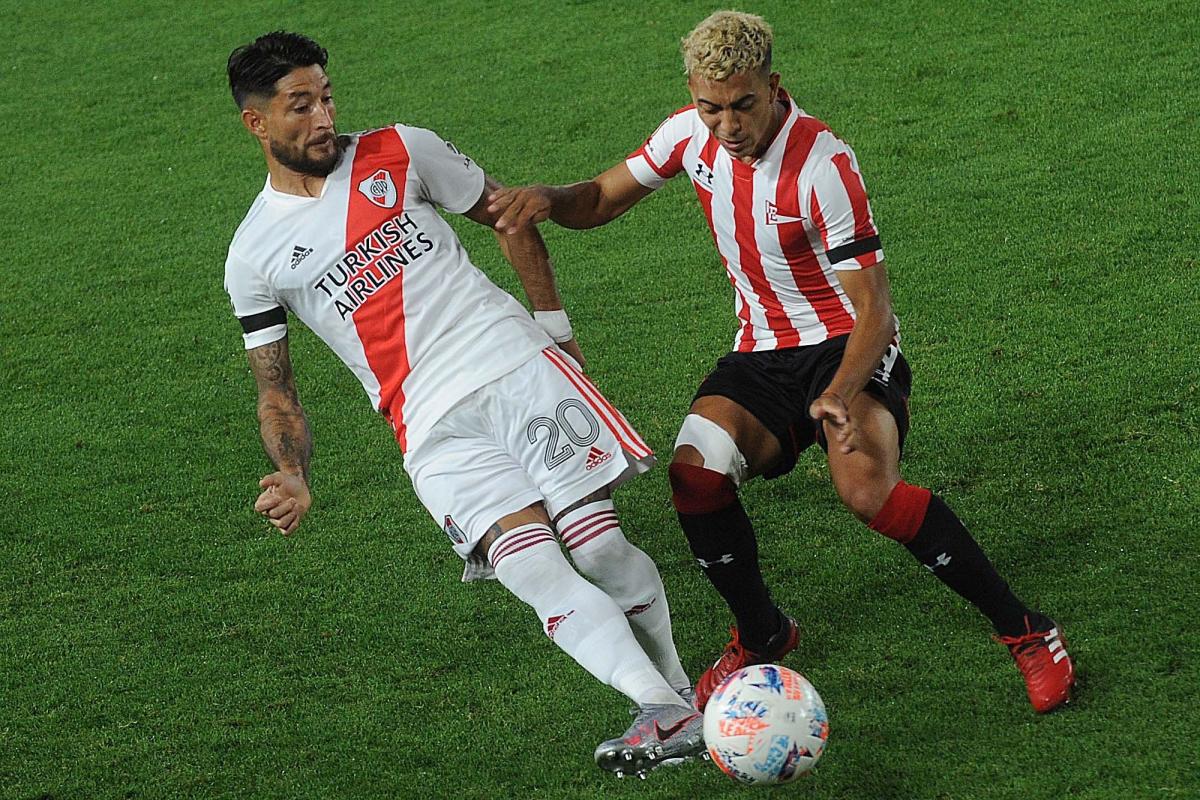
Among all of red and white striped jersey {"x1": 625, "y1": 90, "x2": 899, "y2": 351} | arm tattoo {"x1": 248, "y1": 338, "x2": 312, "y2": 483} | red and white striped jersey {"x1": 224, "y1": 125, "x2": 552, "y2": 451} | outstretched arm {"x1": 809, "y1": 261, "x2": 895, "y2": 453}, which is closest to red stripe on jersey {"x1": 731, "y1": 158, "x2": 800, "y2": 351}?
red and white striped jersey {"x1": 625, "y1": 90, "x2": 899, "y2": 351}

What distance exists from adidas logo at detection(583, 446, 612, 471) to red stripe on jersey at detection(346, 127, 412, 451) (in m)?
0.48

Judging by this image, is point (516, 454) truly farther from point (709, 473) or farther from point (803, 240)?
point (803, 240)

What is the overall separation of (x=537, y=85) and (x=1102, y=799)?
6.67 metres

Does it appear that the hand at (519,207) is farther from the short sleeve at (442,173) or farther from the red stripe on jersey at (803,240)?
the red stripe on jersey at (803,240)

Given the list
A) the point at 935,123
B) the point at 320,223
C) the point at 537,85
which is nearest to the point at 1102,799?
the point at 320,223

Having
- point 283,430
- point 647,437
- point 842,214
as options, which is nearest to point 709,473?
point 842,214

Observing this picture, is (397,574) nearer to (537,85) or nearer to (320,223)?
(320,223)

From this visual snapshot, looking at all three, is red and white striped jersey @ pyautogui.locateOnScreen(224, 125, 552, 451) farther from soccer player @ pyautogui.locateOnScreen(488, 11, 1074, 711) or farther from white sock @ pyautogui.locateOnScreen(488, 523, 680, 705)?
white sock @ pyautogui.locateOnScreen(488, 523, 680, 705)

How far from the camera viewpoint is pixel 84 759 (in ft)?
13.0

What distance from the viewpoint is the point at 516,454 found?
3691 mm

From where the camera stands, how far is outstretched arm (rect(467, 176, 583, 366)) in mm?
3943

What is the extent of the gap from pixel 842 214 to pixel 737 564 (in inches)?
36.6

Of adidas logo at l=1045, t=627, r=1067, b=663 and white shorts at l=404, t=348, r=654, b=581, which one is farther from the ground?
white shorts at l=404, t=348, r=654, b=581

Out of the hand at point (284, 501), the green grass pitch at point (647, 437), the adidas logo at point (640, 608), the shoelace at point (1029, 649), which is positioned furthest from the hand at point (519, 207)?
the shoelace at point (1029, 649)
